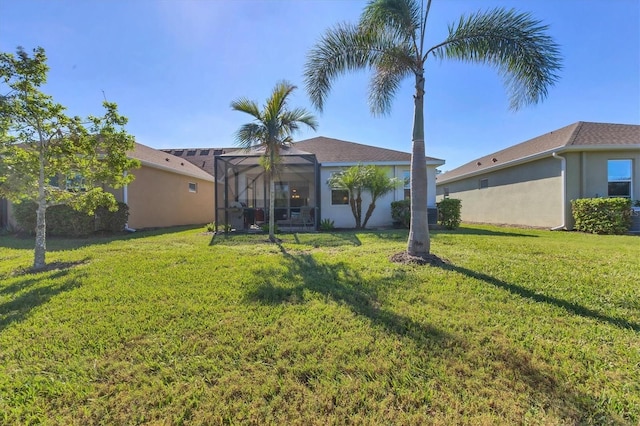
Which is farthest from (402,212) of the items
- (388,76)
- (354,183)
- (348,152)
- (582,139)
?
(582,139)

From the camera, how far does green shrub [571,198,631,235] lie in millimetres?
9964

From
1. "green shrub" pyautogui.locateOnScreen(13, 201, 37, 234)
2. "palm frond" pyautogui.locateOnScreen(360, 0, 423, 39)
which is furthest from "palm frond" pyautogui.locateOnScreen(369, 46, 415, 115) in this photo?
"green shrub" pyautogui.locateOnScreen(13, 201, 37, 234)

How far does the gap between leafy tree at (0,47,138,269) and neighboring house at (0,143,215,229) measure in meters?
4.59

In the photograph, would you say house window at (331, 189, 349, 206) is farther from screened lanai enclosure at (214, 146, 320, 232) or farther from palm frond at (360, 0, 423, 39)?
palm frond at (360, 0, 423, 39)

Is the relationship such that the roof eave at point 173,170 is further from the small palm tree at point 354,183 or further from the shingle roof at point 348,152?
the small palm tree at point 354,183

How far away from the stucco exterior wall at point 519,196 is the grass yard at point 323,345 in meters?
8.69

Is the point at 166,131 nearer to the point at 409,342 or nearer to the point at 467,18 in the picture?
the point at 467,18

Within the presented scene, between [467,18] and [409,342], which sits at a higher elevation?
[467,18]

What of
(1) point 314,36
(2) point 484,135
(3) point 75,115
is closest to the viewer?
(3) point 75,115

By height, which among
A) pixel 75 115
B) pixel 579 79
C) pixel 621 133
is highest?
pixel 579 79

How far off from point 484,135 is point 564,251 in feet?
34.9

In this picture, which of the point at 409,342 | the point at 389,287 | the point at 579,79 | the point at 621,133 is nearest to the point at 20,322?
the point at 409,342

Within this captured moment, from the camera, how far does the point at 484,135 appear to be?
15.0 m

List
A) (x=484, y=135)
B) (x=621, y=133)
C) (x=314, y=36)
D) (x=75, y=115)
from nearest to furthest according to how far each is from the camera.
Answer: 1. (x=75, y=115)
2. (x=314, y=36)
3. (x=621, y=133)
4. (x=484, y=135)
